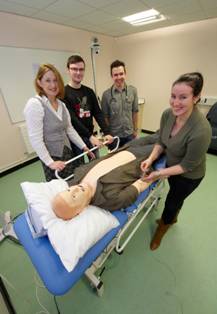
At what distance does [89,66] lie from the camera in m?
3.73

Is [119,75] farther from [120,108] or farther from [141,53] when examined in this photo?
[141,53]

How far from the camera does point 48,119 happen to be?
4.30 ft

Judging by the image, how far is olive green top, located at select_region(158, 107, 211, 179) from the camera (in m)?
0.99

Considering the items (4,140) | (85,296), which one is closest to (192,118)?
(85,296)

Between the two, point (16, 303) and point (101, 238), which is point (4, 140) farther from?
point (101, 238)

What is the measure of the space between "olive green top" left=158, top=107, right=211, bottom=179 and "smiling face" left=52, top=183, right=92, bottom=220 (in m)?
0.68

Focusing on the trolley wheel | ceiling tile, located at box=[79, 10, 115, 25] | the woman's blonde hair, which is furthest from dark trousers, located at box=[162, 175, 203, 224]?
ceiling tile, located at box=[79, 10, 115, 25]

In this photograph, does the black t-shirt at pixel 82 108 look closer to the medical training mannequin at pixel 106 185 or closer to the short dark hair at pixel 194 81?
the medical training mannequin at pixel 106 185

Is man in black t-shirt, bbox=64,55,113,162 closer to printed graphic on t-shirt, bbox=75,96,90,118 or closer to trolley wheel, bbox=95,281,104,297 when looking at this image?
printed graphic on t-shirt, bbox=75,96,90,118

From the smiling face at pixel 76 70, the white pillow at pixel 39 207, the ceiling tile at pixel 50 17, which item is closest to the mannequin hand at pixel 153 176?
the white pillow at pixel 39 207

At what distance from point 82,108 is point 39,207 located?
46.3 inches

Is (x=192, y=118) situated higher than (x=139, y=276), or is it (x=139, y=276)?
(x=192, y=118)

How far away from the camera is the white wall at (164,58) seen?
119 inches

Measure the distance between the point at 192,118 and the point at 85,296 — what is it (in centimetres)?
146
